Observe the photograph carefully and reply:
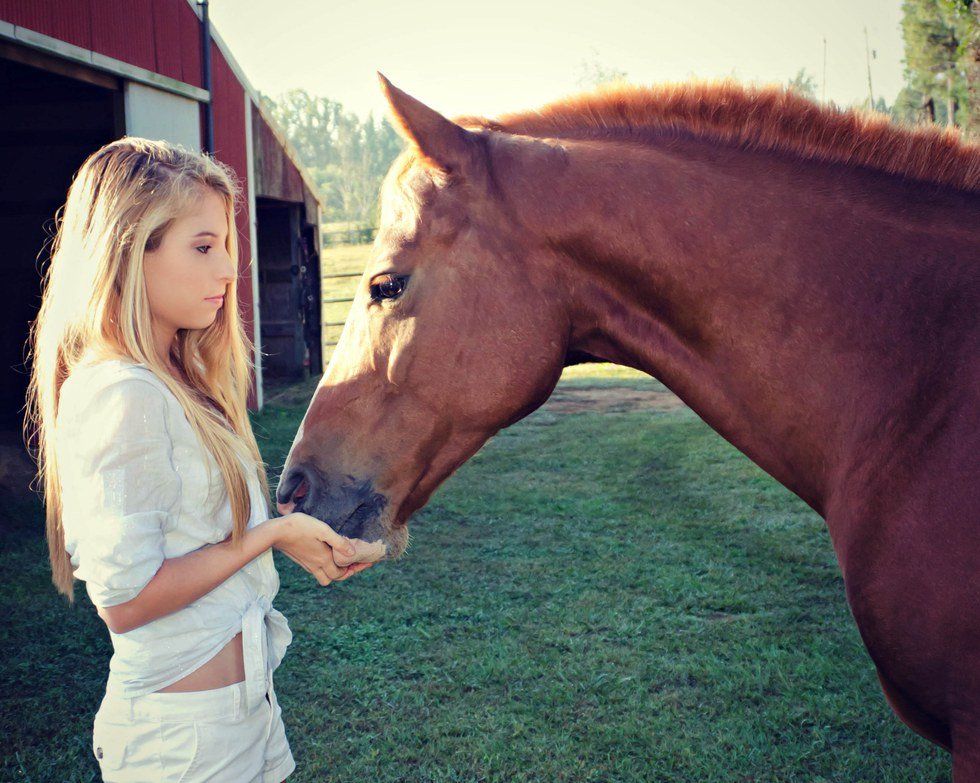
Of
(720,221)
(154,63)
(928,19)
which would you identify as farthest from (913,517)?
(928,19)

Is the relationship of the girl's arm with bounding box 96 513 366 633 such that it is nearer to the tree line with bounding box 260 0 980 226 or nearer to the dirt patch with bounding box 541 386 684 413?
the dirt patch with bounding box 541 386 684 413

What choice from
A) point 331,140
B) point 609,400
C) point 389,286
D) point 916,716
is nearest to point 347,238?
point 609,400

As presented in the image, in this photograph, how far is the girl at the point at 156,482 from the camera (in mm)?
1412

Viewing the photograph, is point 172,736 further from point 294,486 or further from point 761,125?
point 761,125

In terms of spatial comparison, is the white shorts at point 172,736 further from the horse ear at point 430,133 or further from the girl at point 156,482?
the horse ear at point 430,133

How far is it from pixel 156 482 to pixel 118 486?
7cm

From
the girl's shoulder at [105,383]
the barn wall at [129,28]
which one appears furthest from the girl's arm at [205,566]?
the barn wall at [129,28]

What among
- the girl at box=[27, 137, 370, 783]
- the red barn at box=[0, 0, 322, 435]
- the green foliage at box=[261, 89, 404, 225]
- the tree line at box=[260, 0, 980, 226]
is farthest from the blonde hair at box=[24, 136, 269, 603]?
the green foliage at box=[261, 89, 404, 225]

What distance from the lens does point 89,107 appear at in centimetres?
754

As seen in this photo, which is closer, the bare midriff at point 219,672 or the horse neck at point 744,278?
the bare midriff at point 219,672

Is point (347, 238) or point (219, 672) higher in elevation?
point (219, 672)

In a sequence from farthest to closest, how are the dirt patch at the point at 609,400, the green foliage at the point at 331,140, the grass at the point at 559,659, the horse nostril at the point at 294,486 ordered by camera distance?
1. the green foliage at the point at 331,140
2. the dirt patch at the point at 609,400
3. the grass at the point at 559,659
4. the horse nostril at the point at 294,486

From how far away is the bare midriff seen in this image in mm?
1540

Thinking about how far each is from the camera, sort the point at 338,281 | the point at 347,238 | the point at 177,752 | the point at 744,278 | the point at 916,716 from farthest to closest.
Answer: the point at 347,238
the point at 338,281
the point at 744,278
the point at 916,716
the point at 177,752
